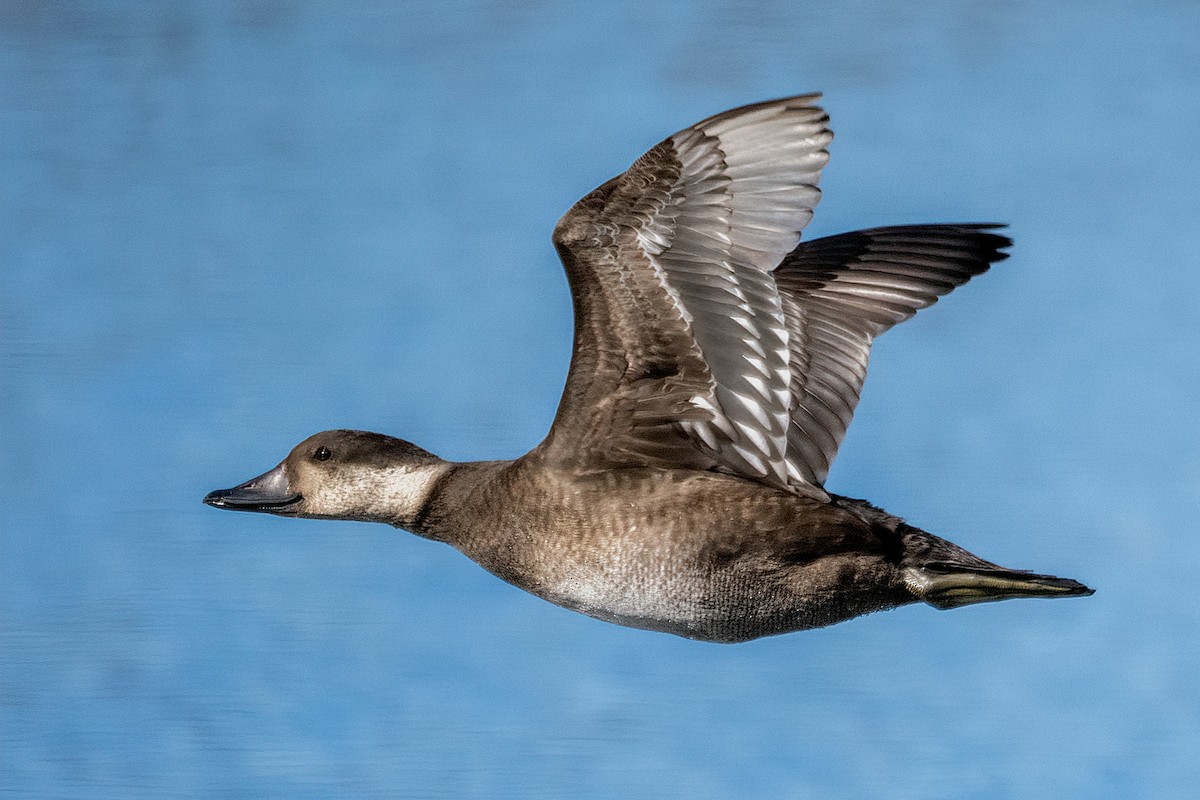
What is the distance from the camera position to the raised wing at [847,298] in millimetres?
4984

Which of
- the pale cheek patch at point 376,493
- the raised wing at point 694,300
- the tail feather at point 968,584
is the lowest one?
the tail feather at point 968,584

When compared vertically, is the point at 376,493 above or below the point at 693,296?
below

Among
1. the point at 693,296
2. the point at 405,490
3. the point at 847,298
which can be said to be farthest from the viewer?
the point at 847,298

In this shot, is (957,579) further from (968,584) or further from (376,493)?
(376,493)

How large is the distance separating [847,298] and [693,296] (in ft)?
3.61

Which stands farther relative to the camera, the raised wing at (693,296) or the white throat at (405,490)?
the white throat at (405,490)

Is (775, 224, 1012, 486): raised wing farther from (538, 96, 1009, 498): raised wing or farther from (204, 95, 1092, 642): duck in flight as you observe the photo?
(204, 95, 1092, 642): duck in flight

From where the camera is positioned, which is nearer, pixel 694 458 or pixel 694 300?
pixel 694 300

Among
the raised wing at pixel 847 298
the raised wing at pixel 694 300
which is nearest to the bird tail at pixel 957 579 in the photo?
the raised wing at pixel 694 300

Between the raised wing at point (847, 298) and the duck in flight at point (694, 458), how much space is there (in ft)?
0.98

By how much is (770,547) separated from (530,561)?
24.3 inches

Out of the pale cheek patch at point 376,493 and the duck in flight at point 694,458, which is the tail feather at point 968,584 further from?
the pale cheek patch at point 376,493

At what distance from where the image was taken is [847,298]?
5270 mm

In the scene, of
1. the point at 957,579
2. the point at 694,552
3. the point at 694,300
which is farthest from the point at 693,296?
the point at 957,579
